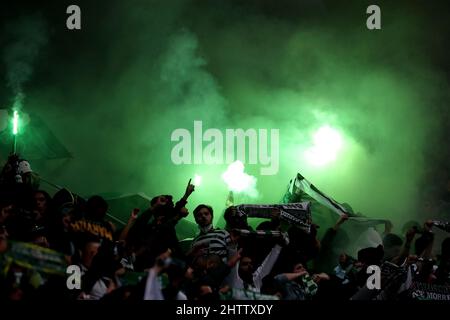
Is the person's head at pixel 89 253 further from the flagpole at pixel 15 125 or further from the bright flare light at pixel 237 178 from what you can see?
the bright flare light at pixel 237 178

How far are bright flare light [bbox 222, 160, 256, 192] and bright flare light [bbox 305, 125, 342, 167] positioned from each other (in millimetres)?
1175

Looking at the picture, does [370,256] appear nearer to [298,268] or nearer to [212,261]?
[298,268]

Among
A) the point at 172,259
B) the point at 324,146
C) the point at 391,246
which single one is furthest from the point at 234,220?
the point at 324,146

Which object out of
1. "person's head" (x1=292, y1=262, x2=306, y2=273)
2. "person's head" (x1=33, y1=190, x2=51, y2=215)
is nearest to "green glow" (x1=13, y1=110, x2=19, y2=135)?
"person's head" (x1=33, y1=190, x2=51, y2=215)

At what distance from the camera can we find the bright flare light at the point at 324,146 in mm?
11156

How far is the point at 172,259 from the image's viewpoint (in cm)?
562

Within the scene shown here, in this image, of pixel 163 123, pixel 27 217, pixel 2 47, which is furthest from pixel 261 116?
pixel 27 217

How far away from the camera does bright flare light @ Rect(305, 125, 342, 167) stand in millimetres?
11156

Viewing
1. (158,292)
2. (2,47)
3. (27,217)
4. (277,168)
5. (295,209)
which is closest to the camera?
(158,292)

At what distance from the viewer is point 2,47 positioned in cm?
1034

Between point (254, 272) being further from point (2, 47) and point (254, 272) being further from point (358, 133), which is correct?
point (2, 47)

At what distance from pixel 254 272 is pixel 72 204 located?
7.33ft

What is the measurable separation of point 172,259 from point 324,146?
6.15 m

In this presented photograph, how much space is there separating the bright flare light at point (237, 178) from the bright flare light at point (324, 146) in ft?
3.85
